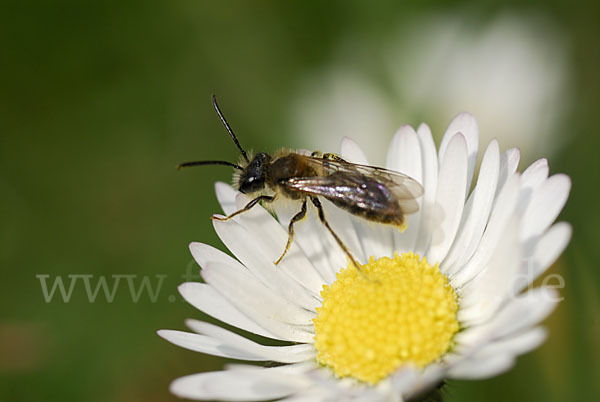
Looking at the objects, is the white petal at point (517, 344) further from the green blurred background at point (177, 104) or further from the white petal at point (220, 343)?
the green blurred background at point (177, 104)

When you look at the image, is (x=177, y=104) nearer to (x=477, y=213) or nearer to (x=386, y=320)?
(x=477, y=213)

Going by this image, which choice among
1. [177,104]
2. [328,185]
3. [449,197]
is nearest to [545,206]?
[449,197]

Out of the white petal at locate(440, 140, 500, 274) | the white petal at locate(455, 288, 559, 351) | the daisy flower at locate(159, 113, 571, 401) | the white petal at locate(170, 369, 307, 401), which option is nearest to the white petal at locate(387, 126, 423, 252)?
the daisy flower at locate(159, 113, 571, 401)

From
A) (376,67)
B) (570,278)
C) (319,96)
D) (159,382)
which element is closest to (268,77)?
(319,96)

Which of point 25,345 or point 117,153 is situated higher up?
point 117,153

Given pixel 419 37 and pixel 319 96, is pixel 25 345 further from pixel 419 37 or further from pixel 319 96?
pixel 419 37

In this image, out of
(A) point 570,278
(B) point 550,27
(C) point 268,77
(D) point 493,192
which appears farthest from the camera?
(C) point 268,77

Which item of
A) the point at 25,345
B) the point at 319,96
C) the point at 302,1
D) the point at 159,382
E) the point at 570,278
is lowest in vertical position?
the point at 570,278
